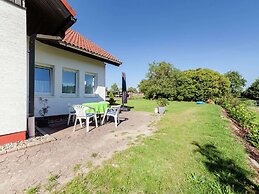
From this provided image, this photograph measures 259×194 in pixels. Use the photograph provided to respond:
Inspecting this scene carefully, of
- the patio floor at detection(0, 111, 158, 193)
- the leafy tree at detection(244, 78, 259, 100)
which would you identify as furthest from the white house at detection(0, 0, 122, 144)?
the leafy tree at detection(244, 78, 259, 100)

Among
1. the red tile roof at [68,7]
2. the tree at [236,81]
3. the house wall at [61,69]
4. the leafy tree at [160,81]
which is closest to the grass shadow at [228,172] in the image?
the red tile roof at [68,7]

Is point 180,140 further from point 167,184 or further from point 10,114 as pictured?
point 10,114

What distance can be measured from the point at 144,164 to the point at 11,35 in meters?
4.56

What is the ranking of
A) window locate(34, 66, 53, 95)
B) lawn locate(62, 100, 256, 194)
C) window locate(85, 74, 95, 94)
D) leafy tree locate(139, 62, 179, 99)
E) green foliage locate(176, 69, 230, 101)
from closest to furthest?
lawn locate(62, 100, 256, 194), window locate(34, 66, 53, 95), window locate(85, 74, 95, 94), green foliage locate(176, 69, 230, 101), leafy tree locate(139, 62, 179, 99)

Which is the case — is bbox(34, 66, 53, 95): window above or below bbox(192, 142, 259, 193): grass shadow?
above

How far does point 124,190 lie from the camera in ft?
7.55

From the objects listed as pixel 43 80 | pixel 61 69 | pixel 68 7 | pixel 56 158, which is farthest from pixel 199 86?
pixel 56 158

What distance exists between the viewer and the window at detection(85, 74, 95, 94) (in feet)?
30.7

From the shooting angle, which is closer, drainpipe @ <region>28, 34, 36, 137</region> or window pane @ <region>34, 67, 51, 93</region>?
drainpipe @ <region>28, 34, 36, 137</region>

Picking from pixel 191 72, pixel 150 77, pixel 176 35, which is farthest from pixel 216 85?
pixel 176 35

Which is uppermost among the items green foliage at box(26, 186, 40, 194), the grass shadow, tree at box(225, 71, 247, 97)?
tree at box(225, 71, 247, 97)

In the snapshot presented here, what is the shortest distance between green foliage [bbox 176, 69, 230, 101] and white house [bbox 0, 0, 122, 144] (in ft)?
100

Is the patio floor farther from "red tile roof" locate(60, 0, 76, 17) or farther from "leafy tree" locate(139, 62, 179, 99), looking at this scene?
"leafy tree" locate(139, 62, 179, 99)

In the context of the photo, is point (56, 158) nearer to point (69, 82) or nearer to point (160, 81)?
point (69, 82)
